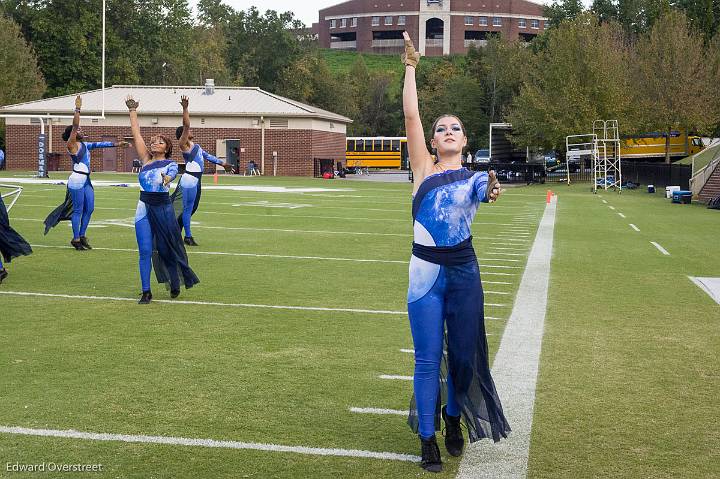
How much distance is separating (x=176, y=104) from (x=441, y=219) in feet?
183

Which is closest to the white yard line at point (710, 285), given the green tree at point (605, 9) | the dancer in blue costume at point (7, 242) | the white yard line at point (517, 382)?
the white yard line at point (517, 382)

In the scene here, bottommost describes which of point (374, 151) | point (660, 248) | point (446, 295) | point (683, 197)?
point (660, 248)

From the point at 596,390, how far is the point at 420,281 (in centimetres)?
221

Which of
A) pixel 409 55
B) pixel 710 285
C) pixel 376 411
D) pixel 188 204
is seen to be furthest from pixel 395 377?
pixel 188 204

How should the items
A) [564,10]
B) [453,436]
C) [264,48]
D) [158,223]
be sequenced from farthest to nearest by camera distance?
1. [264,48]
2. [564,10]
3. [158,223]
4. [453,436]

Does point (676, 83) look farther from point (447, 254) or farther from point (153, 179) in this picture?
point (447, 254)

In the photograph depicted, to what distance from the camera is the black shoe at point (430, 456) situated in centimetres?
508

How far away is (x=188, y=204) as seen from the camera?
54.8 ft

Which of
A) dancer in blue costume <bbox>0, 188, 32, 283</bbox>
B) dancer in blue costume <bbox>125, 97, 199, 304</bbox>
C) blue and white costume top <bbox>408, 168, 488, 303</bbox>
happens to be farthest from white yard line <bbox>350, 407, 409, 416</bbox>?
dancer in blue costume <bbox>0, 188, 32, 283</bbox>

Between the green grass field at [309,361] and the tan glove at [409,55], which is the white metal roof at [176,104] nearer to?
the green grass field at [309,361]

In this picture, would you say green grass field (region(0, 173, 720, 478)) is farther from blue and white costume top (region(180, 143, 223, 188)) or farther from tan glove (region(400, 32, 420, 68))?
tan glove (region(400, 32, 420, 68))

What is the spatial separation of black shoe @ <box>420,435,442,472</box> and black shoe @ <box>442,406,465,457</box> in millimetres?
258

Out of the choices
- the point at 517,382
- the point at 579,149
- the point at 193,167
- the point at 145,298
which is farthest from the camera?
the point at 579,149

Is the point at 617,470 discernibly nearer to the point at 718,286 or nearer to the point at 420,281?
the point at 420,281
